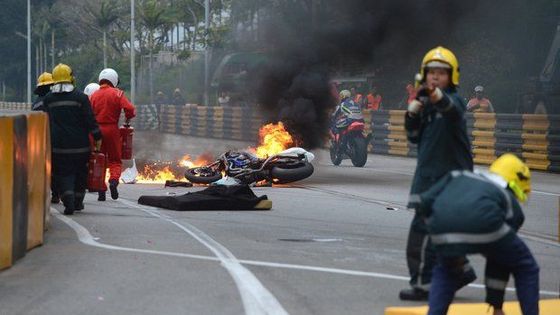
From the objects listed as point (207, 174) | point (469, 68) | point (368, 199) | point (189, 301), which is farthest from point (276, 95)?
point (189, 301)

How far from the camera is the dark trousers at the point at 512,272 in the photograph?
21.6 ft

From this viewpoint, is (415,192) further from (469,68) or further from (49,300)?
(469,68)

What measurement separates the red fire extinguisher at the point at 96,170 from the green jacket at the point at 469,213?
365 inches

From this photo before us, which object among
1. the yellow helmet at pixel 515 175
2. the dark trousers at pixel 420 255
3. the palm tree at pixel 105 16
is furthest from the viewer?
the palm tree at pixel 105 16

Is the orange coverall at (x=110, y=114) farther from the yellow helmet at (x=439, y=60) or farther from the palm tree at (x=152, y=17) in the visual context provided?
the palm tree at (x=152, y=17)

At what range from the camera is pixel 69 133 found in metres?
13.9

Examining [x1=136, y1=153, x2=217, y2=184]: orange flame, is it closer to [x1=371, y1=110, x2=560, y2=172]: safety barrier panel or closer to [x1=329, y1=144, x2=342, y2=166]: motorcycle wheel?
[x1=371, y1=110, x2=560, y2=172]: safety barrier panel

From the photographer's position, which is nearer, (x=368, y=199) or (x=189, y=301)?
(x=189, y=301)

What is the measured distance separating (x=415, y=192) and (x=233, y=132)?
103 ft

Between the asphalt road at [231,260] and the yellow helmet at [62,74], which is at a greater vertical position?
the yellow helmet at [62,74]

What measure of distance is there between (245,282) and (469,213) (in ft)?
10.4

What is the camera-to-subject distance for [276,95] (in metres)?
23.2

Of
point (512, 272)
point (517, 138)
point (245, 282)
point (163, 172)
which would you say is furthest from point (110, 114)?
point (517, 138)

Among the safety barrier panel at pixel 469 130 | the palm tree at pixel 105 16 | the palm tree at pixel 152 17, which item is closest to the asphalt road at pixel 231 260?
the safety barrier panel at pixel 469 130
